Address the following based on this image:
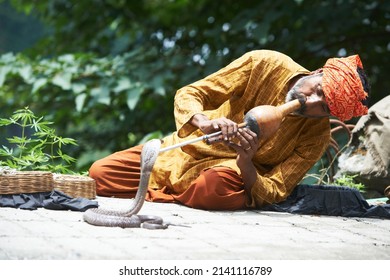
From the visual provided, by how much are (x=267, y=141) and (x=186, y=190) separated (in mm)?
562

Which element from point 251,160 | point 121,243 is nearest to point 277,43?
point 251,160

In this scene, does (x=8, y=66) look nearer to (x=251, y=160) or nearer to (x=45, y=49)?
(x=45, y=49)

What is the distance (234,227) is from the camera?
3.95 meters

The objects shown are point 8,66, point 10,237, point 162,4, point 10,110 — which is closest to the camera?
point 10,237

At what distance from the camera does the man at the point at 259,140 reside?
4.27 metres

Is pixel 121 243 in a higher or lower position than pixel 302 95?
lower

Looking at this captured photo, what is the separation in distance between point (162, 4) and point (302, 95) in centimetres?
453

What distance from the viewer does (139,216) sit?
378cm

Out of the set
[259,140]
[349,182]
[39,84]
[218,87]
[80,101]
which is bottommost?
[349,182]

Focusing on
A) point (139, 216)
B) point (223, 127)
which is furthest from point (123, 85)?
point (139, 216)

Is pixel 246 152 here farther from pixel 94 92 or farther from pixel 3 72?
pixel 3 72

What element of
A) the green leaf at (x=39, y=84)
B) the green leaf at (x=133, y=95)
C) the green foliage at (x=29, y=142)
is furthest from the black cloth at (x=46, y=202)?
the green leaf at (x=39, y=84)

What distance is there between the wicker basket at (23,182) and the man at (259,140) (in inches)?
31.6

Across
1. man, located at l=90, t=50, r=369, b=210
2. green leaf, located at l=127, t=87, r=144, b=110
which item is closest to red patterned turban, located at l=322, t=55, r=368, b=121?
man, located at l=90, t=50, r=369, b=210
